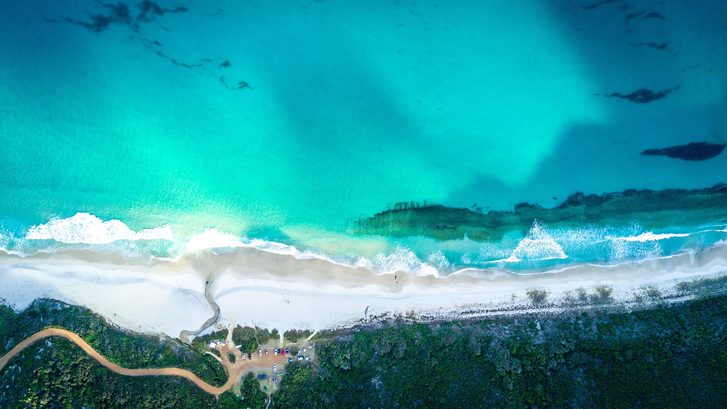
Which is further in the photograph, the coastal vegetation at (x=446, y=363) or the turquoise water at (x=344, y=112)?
the turquoise water at (x=344, y=112)

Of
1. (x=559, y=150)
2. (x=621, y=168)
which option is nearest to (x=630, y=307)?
(x=621, y=168)

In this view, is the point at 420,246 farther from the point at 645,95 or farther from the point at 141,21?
the point at 141,21

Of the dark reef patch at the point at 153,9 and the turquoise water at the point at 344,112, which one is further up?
the dark reef patch at the point at 153,9

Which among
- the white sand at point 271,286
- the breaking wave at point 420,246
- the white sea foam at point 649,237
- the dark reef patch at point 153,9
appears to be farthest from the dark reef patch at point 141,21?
the white sea foam at point 649,237

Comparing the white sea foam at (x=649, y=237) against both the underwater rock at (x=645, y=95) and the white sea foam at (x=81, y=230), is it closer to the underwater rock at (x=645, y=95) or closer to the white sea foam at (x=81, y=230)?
the underwater rock at (x=645, y=95)

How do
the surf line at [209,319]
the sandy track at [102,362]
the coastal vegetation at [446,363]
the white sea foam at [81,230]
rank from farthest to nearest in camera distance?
the white sea foam at [81,230] → the surf line at [209,319] → the sandy track at [102,362] → the coastal vegetation at [446,363]

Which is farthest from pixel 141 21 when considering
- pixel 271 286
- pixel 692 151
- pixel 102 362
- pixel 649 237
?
pixel 692 151
